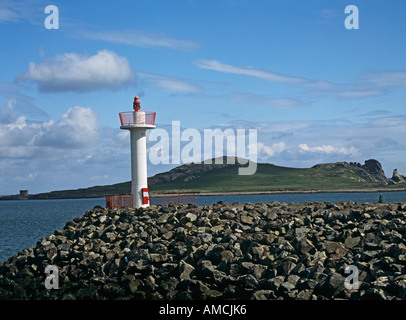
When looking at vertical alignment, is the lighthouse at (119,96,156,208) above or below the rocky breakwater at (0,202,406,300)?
above

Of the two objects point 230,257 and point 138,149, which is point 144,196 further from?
point 230,257

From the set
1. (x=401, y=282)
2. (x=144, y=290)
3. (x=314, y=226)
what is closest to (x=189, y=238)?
(x=144, y=290)

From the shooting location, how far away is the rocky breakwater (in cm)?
1680

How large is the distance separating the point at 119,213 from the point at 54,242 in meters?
3.85

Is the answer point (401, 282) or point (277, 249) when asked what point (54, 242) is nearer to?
point (277, 249)

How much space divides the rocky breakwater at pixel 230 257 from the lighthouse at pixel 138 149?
3.72 metres

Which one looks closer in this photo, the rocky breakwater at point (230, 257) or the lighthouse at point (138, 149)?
the rocky breakwater at point (230, 257)

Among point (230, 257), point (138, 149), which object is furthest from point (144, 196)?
point (230, 257)

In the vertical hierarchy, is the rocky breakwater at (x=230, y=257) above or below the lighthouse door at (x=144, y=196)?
below

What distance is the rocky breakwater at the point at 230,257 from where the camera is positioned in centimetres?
1680

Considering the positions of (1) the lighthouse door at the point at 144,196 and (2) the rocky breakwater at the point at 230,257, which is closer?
(2) the rocky breakwater at the point at 230,257

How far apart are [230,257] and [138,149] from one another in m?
11.0

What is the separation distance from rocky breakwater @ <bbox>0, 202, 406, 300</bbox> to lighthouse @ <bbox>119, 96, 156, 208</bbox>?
372 cm

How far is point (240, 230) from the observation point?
21.4 metres
